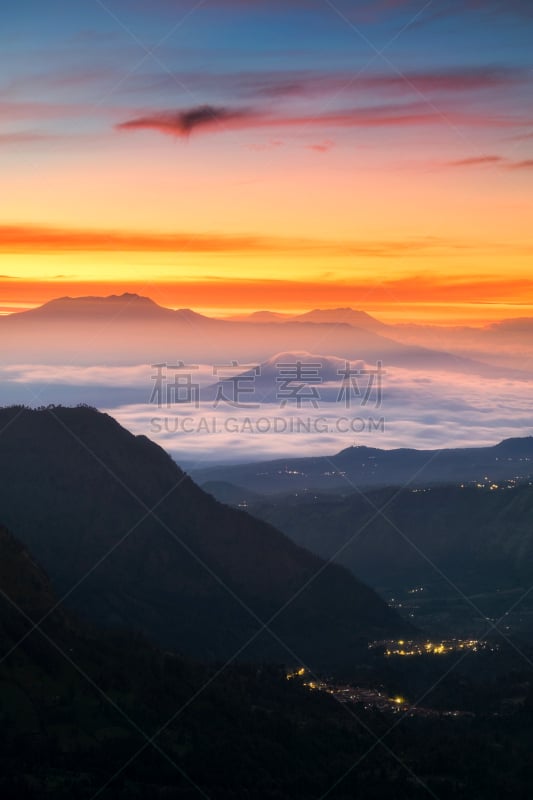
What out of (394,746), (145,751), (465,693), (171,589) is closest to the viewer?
(145,751)

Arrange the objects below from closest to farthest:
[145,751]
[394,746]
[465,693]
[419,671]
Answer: [145,751], [394,746], [465,693], [419,671]

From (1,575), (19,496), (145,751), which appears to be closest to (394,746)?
(145,751)

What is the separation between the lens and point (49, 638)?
138375 mm

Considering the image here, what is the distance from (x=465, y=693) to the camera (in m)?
165

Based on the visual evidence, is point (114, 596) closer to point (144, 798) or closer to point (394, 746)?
point (394, 746)

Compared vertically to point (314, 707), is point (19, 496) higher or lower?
higher

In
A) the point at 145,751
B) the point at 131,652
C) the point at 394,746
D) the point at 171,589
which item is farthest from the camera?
the point at 171,589

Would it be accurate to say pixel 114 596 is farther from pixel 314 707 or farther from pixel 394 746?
pixel 394 746

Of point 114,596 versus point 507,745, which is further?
point 114,596

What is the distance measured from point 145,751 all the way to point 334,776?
15.9 m

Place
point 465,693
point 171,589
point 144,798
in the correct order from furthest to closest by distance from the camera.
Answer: point 171,589, point 465,693, point 144,798

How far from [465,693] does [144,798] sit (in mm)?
59289

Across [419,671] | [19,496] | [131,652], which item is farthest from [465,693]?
[19,496]

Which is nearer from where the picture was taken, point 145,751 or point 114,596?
point 145,751
